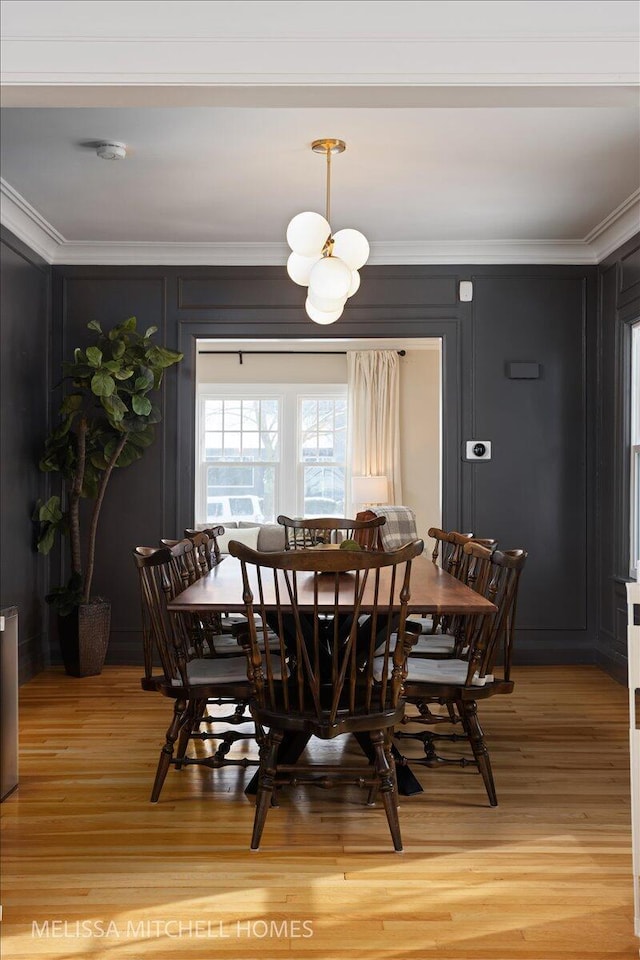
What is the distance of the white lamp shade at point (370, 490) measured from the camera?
28.3 ft

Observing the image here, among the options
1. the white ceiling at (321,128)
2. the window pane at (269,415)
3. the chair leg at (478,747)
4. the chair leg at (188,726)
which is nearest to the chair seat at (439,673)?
the chair leg at (478,747)

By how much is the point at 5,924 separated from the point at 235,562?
91.6 inches

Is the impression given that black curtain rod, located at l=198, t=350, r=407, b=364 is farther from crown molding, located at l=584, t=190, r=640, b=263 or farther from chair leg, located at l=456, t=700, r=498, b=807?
chair leg, located at l=456, t=700, r=498, b=807

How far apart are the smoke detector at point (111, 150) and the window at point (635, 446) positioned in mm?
3090

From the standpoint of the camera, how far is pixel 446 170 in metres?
4.38

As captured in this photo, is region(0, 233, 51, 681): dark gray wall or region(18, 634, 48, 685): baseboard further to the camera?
region(18, 634, 48, 685): baseboard

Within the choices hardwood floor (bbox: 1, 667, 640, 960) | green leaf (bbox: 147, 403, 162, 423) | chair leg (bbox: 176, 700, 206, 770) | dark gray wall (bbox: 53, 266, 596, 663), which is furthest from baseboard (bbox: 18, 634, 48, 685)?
Answer: chair leg (bbox: 176, 700, 206, 770)

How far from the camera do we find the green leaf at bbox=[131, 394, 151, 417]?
538 cm

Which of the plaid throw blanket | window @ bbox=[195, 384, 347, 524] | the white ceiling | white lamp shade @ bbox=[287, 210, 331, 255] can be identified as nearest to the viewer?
the white ceiling

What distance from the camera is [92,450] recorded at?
5.53 meters

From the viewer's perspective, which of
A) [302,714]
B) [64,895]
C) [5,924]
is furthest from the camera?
[302,714]

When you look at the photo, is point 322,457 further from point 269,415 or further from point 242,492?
point 242,492

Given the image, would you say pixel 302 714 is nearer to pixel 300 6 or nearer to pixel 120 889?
pixel 120 889

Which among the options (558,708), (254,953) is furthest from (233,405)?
(254,953)
